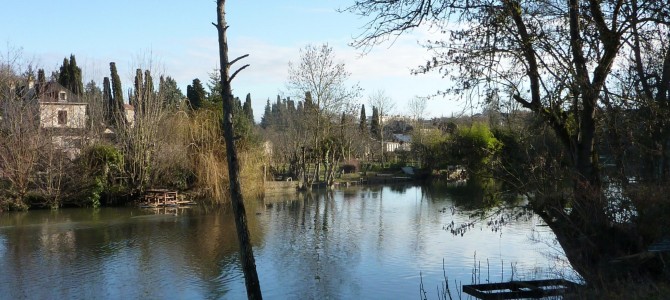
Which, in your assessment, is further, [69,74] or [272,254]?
[69,74]

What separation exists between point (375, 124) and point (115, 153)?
143 feet

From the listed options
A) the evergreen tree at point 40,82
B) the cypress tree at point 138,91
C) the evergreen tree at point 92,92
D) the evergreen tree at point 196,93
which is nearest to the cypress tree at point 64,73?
the evergreen tree at point 92,92

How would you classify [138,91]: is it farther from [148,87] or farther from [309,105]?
[309,105]

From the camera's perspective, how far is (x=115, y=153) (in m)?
29.9

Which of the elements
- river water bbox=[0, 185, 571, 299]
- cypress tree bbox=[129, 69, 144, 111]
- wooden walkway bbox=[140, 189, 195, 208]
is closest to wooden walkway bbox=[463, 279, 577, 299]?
river water bbox=[0, 185, 571, 299]

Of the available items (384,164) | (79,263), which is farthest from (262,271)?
(384,164)

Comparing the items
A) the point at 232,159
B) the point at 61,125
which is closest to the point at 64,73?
the point at 61,125

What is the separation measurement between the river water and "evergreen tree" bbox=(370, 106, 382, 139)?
41.2 meters

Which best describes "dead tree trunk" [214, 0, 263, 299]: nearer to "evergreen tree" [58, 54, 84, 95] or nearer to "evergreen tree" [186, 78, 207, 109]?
"evergreen tree" [186, 78, 207, 109]

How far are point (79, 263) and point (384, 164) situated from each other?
42.1 metres

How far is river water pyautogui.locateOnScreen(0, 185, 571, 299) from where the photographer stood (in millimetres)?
12328

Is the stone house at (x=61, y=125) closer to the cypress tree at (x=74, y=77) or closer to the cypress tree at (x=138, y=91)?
the cypress tree at (x=138, y=91)

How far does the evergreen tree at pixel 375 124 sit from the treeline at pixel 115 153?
A: 3516 centimetres

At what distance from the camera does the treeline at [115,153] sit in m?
27.4
